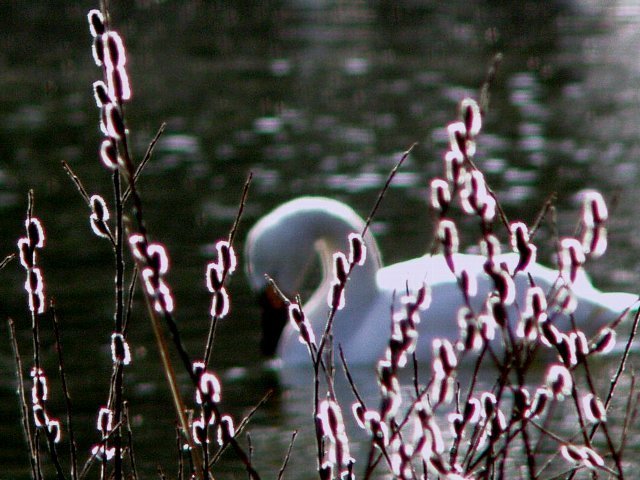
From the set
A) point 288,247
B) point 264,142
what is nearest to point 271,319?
point 288,247

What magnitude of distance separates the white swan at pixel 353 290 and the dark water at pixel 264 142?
0.30 metres

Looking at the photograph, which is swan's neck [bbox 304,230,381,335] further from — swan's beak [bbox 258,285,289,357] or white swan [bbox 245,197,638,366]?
swan's beak [bbox 258,285,289,357]

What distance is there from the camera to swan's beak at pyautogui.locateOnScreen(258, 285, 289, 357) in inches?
323

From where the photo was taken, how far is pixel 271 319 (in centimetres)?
827

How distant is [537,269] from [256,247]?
1.63m

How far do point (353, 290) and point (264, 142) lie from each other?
9.48 metres

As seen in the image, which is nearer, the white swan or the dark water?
the white swan

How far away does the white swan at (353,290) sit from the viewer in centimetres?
771

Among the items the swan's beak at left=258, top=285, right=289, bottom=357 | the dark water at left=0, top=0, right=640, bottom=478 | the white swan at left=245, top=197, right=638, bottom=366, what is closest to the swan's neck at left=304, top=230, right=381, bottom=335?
the white swan at left=245, top=197, right=638, bottom=366

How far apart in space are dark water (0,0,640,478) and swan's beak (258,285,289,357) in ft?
0.31

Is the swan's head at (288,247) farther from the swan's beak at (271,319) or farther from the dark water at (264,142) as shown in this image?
the dark water at (264,142)

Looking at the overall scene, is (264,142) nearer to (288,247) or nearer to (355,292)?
(288,247)

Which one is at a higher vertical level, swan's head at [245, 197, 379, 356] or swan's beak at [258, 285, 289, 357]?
swan's head at [245, 197, 379, 356]

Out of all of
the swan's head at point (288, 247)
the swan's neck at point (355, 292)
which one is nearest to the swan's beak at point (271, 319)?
the swan's head at point (288, 247)
